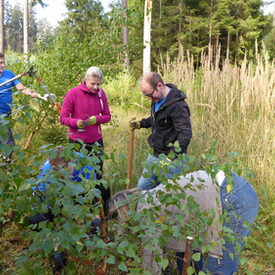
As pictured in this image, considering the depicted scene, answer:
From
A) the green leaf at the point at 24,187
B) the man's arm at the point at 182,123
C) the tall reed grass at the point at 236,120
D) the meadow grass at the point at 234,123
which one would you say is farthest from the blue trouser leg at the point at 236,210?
the green leaf at the point at 24,187

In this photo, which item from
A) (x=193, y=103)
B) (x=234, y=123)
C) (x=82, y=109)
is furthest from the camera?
(x=193, y=103)

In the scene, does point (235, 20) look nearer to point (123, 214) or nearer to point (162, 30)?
point (162, 30)

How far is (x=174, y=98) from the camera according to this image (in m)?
2.54

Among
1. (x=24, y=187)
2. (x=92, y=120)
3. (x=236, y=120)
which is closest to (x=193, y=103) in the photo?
(x=236, y=120)

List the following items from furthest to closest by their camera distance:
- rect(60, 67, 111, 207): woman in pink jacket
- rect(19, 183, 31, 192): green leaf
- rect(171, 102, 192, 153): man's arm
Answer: rect(60, 67, 111, 207): woman in pink jacket → rect(171, 102, 192, 153): man's arm → rect(19, 183, 31, 192): green leaf

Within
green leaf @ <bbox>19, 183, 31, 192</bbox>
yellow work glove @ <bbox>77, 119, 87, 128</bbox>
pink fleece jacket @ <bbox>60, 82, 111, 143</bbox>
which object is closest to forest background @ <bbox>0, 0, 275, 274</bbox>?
pink fleece jacket @ <bbox>60, 82, 111, 143</bbox>

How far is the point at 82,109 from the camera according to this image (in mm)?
3014

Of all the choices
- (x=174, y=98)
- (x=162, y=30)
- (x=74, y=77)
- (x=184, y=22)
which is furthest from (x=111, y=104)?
(x=184, y=22)

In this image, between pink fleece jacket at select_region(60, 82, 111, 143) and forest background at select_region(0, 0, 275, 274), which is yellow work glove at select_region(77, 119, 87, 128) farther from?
forest background at select_region(0, 0, 275, 274)

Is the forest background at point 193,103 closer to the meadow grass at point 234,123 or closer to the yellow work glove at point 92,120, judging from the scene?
the meadow grass at point 234,123

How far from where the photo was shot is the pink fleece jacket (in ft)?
9.74

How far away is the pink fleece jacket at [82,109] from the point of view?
9.74ft

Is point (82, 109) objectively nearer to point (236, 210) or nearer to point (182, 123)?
point (182, 123)

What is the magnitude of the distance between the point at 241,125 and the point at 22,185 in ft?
10.9
